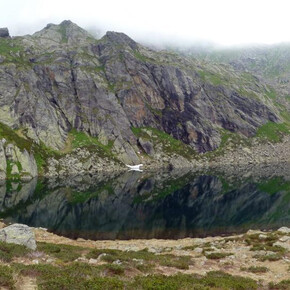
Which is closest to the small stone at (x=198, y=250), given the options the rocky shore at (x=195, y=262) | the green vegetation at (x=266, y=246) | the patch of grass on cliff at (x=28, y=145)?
the rocky shore at (x=195, y=262)

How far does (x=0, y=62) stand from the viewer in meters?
194

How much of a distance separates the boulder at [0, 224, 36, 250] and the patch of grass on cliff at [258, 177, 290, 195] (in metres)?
88.9

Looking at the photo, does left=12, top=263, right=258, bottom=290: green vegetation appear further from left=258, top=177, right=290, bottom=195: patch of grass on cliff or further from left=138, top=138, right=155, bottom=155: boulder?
left=138, top=138, right=155, bottom=155: boulder

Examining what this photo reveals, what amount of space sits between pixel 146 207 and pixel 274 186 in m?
57.1

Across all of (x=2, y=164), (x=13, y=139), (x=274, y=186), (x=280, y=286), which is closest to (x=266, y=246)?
(x=280, y=286)

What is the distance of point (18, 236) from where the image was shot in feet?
78.1

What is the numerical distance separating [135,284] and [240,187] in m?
100

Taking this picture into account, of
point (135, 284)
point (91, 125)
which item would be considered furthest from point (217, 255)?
point (91, 125)

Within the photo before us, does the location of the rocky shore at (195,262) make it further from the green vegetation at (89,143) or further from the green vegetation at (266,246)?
the green vegetation at (89,143)

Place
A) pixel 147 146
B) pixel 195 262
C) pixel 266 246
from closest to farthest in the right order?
pixel 195 262
pixel 266 246
pixel 147 146

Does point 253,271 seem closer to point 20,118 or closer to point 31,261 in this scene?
point 31,261

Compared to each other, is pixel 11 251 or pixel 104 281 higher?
pixel 104 281

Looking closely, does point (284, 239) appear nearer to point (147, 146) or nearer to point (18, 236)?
point (18, 236)

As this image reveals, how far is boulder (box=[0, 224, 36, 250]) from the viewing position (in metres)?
23.4
